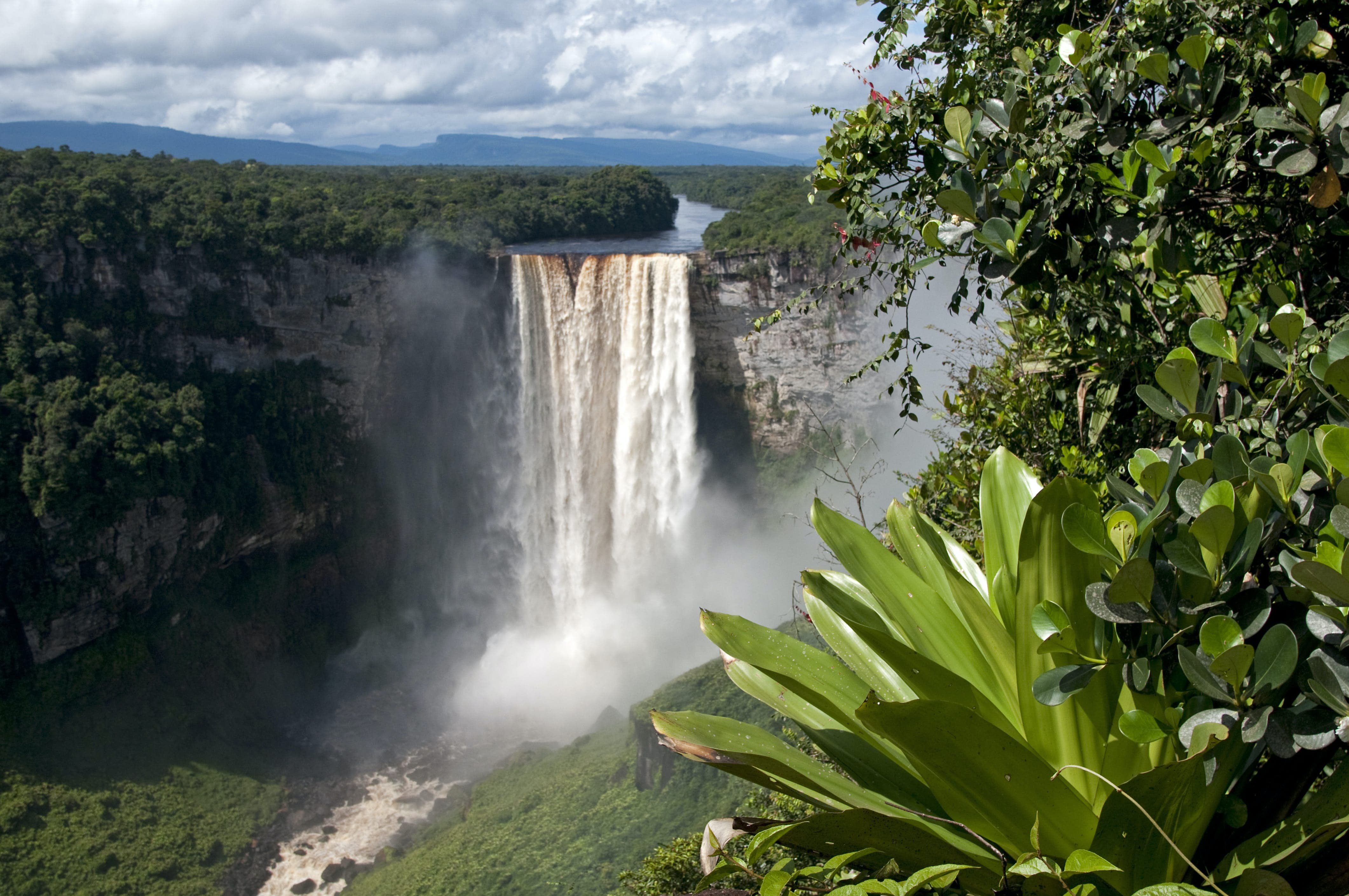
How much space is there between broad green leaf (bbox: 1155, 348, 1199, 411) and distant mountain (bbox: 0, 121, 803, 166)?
262 feet

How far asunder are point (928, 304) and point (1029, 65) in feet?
44.8

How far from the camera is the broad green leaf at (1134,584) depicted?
3.42 ft

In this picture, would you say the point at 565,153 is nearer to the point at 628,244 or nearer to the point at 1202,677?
the point at 628,244

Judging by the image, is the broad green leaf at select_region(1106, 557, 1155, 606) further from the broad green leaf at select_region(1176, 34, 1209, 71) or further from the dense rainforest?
the dense rainforest

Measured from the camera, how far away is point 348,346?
2672cm

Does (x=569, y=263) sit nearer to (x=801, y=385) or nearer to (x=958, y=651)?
(x=801, y=385)

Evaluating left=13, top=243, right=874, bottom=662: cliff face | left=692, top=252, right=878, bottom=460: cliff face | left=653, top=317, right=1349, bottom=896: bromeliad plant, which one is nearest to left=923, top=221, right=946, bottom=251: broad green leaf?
left=653, top=317, right=1349, bottom=896: bromeliad plant

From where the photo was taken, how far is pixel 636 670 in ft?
76.5

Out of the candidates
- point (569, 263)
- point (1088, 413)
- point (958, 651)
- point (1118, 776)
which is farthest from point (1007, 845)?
point (569, 263)

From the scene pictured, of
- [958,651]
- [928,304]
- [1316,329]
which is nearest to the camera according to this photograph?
[1316,329]

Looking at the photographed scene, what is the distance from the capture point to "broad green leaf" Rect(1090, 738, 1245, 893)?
1.07m

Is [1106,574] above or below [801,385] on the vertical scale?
above

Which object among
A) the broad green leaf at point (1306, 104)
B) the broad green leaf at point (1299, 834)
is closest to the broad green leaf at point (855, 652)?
the broad green leaf at point (1299, 834)

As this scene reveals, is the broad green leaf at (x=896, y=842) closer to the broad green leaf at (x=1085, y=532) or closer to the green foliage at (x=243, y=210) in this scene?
the broad green leaf at (x=1085, y=532)
